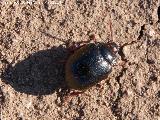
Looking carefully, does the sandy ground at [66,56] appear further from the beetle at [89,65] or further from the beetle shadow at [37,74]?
the beetle at [89,65]

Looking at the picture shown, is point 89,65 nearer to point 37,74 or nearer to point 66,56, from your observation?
point 66,56

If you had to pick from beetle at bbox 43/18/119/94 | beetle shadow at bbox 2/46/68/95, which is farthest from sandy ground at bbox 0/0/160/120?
beetle at bbox 43/18/119/94

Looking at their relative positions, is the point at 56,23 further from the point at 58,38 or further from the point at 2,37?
the point at 2,37

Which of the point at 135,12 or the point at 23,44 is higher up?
the point at 135,12

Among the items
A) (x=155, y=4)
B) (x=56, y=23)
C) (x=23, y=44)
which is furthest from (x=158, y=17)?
(x=23, y=44)

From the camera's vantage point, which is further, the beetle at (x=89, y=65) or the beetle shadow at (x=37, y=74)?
the beetle shadow at (x=37, y=74)

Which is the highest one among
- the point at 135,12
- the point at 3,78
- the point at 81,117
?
the point at 135,12

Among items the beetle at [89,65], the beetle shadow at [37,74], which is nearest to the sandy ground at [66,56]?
the beetle shadow at [37,74]
